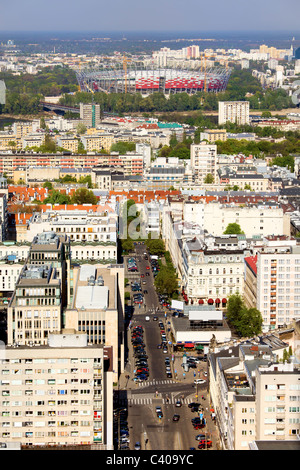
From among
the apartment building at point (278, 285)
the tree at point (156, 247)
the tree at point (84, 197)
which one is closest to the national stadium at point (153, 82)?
the tree at point (84, 197)

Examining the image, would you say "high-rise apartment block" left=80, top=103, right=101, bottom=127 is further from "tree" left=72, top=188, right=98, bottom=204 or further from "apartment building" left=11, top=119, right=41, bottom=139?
"tree" left=72, top=188, right=98, bottom=204

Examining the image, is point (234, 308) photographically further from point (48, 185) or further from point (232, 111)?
point (232, 111)

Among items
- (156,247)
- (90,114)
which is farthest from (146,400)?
(90,114)

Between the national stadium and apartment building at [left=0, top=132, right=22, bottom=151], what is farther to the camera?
the national stadium

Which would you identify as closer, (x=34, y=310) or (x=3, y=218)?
(x=34, y=310)

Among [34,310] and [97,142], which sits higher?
[34,310]

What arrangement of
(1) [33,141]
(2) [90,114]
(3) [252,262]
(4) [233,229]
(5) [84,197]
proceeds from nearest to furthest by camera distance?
1. (3) [252,262]
2. (4) [233,229]
3. (5) [84,197]
4. (1) [33,141]
5. (2) [90,114]

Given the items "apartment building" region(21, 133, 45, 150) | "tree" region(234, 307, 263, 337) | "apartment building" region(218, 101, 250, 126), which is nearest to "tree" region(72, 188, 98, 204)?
"tree" region(234, 307, 263, 337)

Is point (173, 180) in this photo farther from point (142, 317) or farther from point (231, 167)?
point (142, 317)
